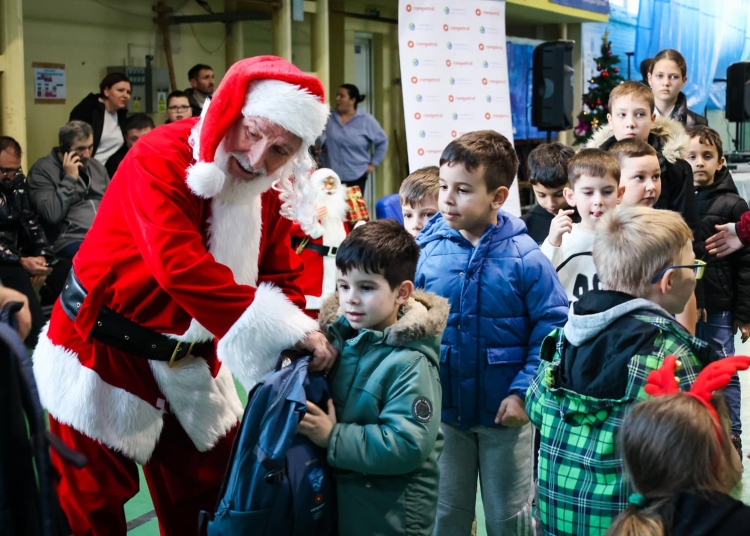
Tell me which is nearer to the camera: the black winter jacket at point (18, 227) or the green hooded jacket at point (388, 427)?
the green hooded jacket at point (388, 427)

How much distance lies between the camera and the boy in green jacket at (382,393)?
6.80ft

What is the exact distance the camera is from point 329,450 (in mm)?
2066

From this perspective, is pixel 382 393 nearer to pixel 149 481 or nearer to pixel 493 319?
pixel 493 319

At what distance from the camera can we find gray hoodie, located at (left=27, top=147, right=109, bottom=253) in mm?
6090

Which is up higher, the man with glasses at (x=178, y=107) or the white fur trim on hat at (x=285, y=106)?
the man with glasses at (x=178, y=107)

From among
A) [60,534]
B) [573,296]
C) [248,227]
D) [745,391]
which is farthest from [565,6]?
[60,534]

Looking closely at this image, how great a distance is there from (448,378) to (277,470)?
0.82 m

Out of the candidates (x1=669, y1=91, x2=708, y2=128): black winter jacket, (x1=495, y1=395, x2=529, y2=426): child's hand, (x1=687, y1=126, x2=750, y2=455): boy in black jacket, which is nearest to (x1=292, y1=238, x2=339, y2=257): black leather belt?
(x1=669, y1=91, x2=708, y2=128): black winter jacket

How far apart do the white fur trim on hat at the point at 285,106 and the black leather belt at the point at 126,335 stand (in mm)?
615

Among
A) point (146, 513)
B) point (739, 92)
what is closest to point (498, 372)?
point (146, 513)

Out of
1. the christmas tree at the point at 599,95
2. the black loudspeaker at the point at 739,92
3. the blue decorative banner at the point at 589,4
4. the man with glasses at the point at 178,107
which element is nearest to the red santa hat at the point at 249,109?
the man with glasses at the point at 178,107

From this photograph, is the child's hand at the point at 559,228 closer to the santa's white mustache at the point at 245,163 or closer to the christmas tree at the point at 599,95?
the santa's white mustache at the point at 245,163

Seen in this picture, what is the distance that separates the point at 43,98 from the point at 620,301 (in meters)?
6.44

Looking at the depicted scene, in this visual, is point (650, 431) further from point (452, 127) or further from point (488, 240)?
point (452, 127)
